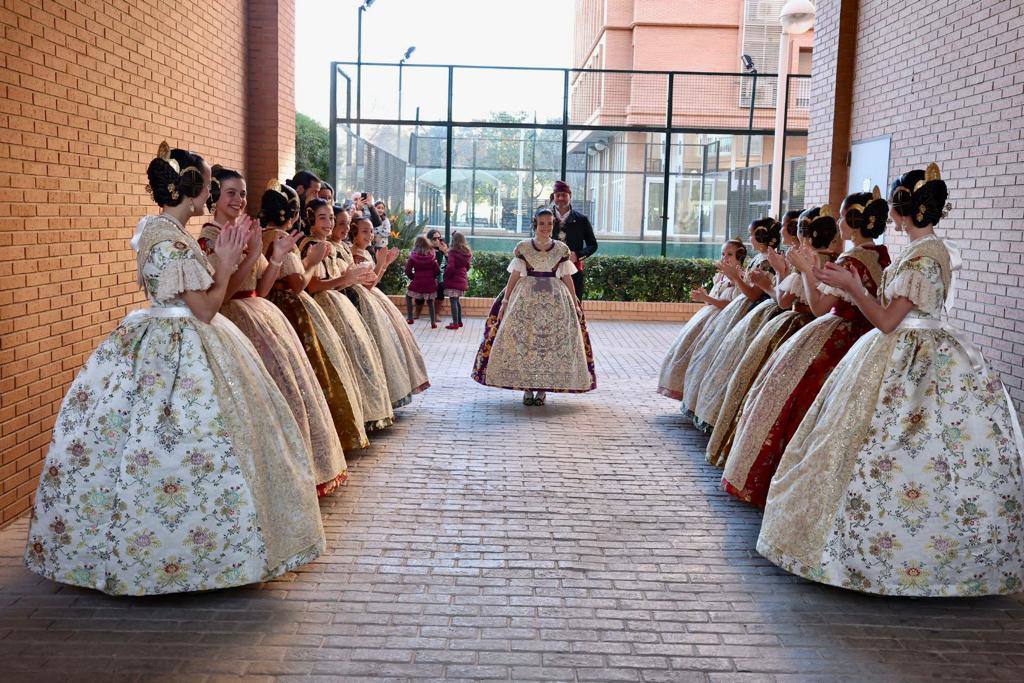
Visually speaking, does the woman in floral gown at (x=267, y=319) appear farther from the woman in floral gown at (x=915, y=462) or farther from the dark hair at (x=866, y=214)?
the dark hair at (x=866, y=214)

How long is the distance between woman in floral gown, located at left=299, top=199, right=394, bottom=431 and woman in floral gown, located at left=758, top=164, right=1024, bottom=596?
3160mm

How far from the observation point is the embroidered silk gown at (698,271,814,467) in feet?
19.5

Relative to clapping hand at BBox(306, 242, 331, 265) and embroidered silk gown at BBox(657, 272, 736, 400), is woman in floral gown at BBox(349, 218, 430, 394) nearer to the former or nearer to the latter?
clapping hand at BBox(306, 242, 331, 265)

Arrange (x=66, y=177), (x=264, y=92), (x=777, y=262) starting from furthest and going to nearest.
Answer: (x=264, y=92) → (x=777, y=262) → (x=66, y=177)

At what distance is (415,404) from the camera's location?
8148mm

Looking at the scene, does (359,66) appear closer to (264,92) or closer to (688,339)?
(264,92)

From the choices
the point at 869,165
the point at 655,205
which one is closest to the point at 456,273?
the point at 655,205

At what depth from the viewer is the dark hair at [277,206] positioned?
5.40 m

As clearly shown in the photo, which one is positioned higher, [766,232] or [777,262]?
[766,232]

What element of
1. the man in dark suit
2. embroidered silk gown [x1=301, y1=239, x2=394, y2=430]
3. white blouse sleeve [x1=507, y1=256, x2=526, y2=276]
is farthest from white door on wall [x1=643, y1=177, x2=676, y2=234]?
embroidered silk gown [x1=301, y1=239, x2=394, y2=430]

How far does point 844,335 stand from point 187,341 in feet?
10.3

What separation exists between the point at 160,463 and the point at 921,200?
331 cm

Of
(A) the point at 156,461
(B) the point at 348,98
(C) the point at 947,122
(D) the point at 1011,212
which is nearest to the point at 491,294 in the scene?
(B) the point at 348,98

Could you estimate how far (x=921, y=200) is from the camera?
421cm
